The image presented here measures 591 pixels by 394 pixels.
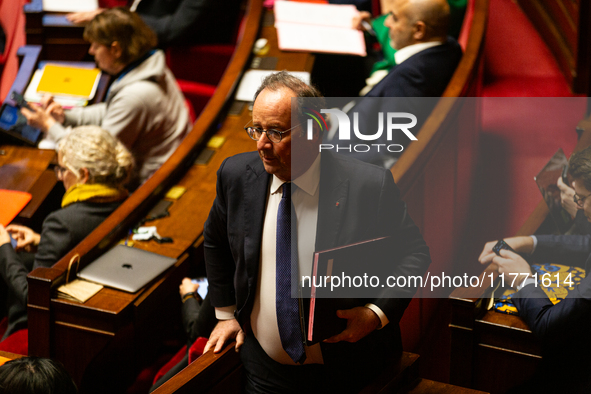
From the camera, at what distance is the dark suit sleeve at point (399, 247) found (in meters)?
1.36

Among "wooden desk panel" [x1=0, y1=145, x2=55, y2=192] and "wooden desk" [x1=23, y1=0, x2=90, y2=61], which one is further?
"wooden desk" [x1=23, y1=0, x2=90, y2=61]

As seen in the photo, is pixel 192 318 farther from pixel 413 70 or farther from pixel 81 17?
pixel 81 17

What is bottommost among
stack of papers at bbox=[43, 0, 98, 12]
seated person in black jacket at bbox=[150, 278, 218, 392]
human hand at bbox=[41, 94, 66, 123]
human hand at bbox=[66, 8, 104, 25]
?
seated person in black jacket at bbox=[150, 278, 218, 392]

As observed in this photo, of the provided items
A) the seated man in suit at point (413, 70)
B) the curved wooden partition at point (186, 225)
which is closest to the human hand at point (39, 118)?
the curved wooden partition at point (186, 225)

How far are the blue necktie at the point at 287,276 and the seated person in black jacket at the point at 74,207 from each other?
1.08m

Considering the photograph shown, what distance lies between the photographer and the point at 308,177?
4.53 feet

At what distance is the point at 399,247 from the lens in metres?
1.38

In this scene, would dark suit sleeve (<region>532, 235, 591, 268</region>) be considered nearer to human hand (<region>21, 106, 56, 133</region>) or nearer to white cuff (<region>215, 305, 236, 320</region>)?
white cuff (<region>215, 305, 236, 320</region>)

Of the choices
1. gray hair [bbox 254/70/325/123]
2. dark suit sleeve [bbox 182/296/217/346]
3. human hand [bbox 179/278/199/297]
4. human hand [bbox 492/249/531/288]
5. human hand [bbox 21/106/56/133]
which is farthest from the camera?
human hand [bbox 21/106/56/133]

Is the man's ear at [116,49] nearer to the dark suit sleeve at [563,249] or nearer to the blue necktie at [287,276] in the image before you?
the blue necktie at [287,276]

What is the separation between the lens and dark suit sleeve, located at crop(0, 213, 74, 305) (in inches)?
84.1

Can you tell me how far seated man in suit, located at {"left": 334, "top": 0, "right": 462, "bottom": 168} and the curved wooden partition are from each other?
0.07 m

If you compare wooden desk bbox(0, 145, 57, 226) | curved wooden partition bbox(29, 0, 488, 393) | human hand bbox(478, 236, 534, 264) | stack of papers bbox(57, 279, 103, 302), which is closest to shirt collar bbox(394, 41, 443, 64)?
curved wooden partition bbox(29, 0, 488, 393)

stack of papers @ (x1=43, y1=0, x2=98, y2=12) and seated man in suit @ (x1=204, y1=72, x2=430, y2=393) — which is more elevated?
stack of papers @ (x1=43, y1=0, x2=98, y2=12)
